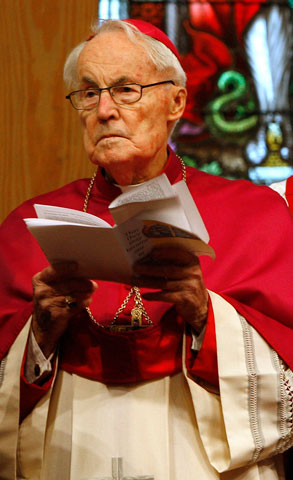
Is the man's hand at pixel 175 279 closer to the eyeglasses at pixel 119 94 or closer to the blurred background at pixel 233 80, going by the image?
the eyeglasses at pixel 119 94

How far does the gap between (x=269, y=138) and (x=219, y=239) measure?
6.99 ft

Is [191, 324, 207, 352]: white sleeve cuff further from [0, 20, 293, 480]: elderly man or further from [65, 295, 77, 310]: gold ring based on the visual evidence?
[65, 295, 77, 310]: gold ring

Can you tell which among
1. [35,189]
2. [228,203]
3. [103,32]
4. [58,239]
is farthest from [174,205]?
[35,189]

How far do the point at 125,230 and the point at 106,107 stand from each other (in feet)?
3.20

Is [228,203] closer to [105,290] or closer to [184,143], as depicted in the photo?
[105,290]

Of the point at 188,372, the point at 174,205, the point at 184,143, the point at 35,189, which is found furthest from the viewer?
the point at 184,143

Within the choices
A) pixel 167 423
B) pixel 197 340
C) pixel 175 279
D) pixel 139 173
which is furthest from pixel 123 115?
pixel 167 423

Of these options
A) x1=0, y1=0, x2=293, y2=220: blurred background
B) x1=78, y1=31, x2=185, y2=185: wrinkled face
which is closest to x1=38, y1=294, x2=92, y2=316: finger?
x1=78, y1=31, x2=185, y2=185: wrinkled face

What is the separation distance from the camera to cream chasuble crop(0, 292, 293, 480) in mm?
3412

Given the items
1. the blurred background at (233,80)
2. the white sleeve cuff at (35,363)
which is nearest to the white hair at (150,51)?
the white sleeve cuff at (35,363)

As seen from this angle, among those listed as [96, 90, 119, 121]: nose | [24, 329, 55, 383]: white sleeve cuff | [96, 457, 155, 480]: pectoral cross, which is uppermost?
[96, 90, 119, 121]: nose

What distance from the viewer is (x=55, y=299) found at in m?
3.42

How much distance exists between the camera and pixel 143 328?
3.62m

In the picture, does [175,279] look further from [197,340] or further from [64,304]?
[64,304]
